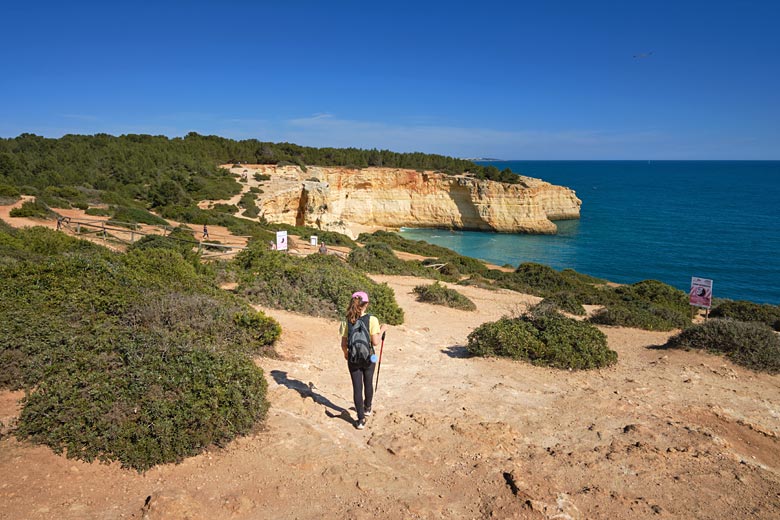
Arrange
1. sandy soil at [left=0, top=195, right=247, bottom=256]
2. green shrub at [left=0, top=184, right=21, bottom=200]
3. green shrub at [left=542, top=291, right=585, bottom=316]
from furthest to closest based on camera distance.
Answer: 1. green shrub at [left=0, top=184, right=21, bottom=200]
2. sandy soil at [left=0, top=195, right=247, bottom=256]
3. green shrub at [left=542, top=291, right=585, bottom=316]

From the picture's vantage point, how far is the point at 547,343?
8094mm

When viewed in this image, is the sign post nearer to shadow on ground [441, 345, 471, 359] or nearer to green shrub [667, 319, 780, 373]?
green shrub [667, 319, 780, 373]

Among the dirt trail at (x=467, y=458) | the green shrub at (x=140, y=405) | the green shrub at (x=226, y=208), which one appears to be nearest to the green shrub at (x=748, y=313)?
the dirt trail at (x=467, y=458)

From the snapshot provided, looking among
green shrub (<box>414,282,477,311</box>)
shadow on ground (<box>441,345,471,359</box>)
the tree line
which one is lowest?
green shrub (<box>414,282,477,311</box>)

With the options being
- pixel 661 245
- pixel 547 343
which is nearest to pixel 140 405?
pixel 547 343

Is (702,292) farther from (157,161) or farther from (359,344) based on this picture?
(157,161)

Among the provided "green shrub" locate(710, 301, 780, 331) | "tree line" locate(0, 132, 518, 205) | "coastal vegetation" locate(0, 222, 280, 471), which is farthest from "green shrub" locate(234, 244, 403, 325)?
"tree line" locate(0, 132, 518, 205)

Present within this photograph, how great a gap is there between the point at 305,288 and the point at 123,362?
6.74 m

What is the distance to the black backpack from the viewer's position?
17.0 ft

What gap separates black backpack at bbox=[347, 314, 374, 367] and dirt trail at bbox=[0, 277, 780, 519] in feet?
2.56

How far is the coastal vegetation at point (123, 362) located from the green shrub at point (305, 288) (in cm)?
303

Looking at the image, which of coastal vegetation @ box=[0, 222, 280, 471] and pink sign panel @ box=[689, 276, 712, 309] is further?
pink sign panel @ box=[689, 276, 712, 309]

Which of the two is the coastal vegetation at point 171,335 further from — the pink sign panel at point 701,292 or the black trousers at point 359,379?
the black trousers at point 359,379

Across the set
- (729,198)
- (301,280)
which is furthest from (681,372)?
(729,198)
